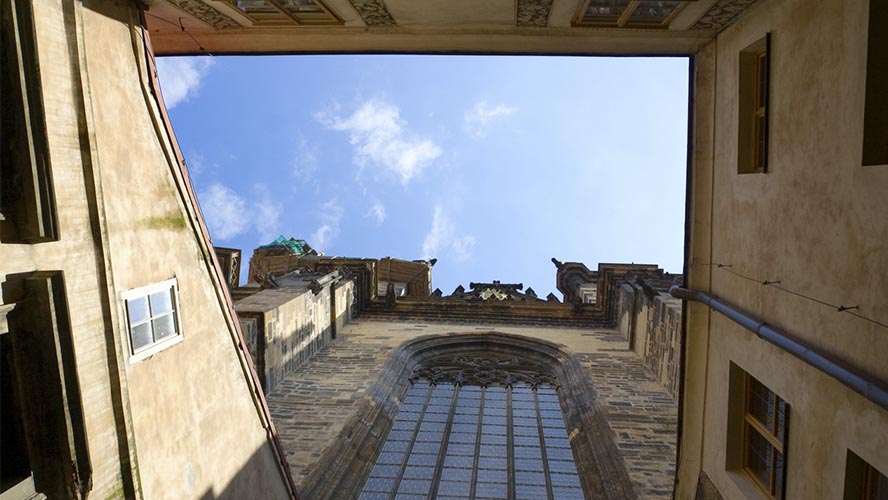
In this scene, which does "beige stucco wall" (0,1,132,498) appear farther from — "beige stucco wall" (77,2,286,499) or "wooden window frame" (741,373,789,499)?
"wooden window frame" (741,373,789,499)

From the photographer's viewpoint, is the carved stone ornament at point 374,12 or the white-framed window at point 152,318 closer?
the white-framed window at point 152,318

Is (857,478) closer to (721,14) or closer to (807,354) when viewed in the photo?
(807,354)

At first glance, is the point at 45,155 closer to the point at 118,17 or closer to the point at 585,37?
the point at 118,17

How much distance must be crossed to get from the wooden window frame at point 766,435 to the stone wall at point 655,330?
6.49 meters

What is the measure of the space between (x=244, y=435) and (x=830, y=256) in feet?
22.4

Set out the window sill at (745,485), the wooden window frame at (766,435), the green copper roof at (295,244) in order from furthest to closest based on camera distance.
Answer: the green copper roof at (295,244) < the window sill at (745,485) < the wooden window frame at (766,435)

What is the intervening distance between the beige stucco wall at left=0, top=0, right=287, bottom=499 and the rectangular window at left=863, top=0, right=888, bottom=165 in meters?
6.07

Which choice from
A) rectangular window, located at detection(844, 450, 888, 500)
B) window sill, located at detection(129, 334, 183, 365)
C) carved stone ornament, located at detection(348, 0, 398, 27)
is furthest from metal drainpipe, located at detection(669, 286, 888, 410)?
window sill, located at detection(129, 334, 183, 365)

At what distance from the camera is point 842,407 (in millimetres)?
4746

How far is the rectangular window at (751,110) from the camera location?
6.82m

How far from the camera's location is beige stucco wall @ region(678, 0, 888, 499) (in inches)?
176

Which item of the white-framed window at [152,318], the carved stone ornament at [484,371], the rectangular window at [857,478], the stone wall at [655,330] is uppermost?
the white-framed window at [152,318]

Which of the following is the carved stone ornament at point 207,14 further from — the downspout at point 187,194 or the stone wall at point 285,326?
the stone wall at point 285,326

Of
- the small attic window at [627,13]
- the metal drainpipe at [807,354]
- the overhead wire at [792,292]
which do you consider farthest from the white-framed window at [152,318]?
the overhead wire at [792,292]
